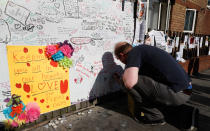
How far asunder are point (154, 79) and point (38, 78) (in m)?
1.67

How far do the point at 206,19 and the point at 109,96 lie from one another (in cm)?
831

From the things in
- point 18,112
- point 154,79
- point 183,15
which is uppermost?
point 183,15

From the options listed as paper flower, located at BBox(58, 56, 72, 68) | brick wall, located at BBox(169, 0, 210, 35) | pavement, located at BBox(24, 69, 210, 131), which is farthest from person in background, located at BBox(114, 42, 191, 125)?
brick wall, located at BBox(169, 0, 210, 35)

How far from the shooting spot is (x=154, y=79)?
2338mm

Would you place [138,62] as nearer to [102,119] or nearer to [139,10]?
[102,119]

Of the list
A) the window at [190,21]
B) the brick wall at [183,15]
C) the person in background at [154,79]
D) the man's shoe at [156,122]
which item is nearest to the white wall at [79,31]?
the person in background at [154,79]

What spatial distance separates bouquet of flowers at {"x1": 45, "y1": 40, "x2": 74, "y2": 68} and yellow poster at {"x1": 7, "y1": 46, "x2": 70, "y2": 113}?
6cm

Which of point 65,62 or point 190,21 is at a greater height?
point 190,21

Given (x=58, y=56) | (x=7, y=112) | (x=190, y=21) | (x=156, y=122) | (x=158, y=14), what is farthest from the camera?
(x=190, y=21)

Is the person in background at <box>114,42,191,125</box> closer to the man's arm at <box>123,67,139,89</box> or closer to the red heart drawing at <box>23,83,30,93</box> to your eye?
the man's arm at <box>123,67,139,89</box>

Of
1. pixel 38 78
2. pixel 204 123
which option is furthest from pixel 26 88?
pixel 204 123

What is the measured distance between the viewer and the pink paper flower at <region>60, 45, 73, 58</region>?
2.38 metres

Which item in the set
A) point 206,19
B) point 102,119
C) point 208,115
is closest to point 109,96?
point 102,119

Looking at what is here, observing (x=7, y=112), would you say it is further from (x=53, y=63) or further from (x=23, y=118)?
(x=53, y=63)
